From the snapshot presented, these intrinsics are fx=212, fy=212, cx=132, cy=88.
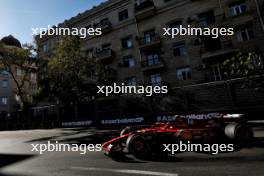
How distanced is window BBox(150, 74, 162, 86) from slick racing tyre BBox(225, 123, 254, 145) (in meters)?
18.8

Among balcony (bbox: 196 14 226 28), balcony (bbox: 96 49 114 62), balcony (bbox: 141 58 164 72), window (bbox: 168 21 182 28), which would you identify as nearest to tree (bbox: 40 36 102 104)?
balcony (bbox: 96 49 114 62)

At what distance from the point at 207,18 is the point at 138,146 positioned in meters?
A: 21.7

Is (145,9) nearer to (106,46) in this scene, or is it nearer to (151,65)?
(151,65)

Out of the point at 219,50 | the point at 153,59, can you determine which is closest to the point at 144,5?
the point at 153,59

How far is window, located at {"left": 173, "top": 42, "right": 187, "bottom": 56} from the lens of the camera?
25136 mm

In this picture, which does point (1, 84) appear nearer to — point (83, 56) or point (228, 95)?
point (83, 56)

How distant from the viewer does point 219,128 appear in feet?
23.8

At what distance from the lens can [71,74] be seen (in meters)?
23.8

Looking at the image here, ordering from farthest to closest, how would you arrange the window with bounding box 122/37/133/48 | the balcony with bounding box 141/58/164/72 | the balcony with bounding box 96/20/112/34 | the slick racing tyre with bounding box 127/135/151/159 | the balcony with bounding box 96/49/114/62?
the balcony with bounding box 96/20/112/34, the balcony with bounding box 96/49/114/62, the window with bounding box 122/37/133/48, the balcony with bounding box 141/58/164/72, the slick racing tyre with bounding box 127/135/151/159

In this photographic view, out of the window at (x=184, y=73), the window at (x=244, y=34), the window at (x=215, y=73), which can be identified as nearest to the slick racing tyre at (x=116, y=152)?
the window at (x=215, y=73)

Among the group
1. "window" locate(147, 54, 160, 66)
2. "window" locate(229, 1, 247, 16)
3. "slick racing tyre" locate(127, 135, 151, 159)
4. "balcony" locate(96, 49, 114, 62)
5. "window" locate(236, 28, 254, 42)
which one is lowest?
"slick racing tyre" locate(127, 135, 151, 159)

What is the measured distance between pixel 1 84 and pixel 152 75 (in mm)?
35301

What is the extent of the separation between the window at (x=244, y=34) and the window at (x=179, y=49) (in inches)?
226

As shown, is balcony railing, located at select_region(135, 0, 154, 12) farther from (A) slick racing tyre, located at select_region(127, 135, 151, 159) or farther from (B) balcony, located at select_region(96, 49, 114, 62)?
(A) slick racing tyre, located at select_region(127, 135, 151, 159)
